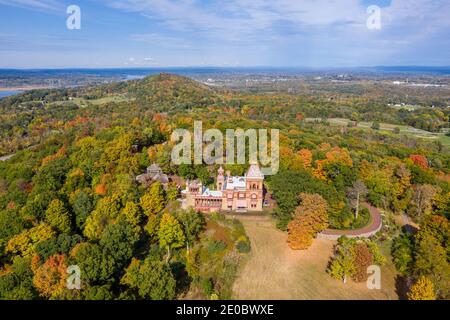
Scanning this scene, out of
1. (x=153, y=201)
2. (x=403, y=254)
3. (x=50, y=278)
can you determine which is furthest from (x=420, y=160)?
(x=50, y=278)

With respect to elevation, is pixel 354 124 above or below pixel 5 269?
above

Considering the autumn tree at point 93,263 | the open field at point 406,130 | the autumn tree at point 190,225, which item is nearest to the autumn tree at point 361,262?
the autumn tree at point 190,225

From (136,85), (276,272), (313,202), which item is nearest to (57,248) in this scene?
(276,272)

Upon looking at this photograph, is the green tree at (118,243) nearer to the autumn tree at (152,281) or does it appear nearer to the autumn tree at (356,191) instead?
the autumn tree at (152,281)

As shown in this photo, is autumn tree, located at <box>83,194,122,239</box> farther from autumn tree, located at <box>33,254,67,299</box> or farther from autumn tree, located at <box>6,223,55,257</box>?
autumn tree, located at <box>33,254,67,299</box>

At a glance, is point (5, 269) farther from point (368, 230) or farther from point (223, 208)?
point (368, 230)

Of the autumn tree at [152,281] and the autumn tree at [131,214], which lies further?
the autumn tree at [131,214]
